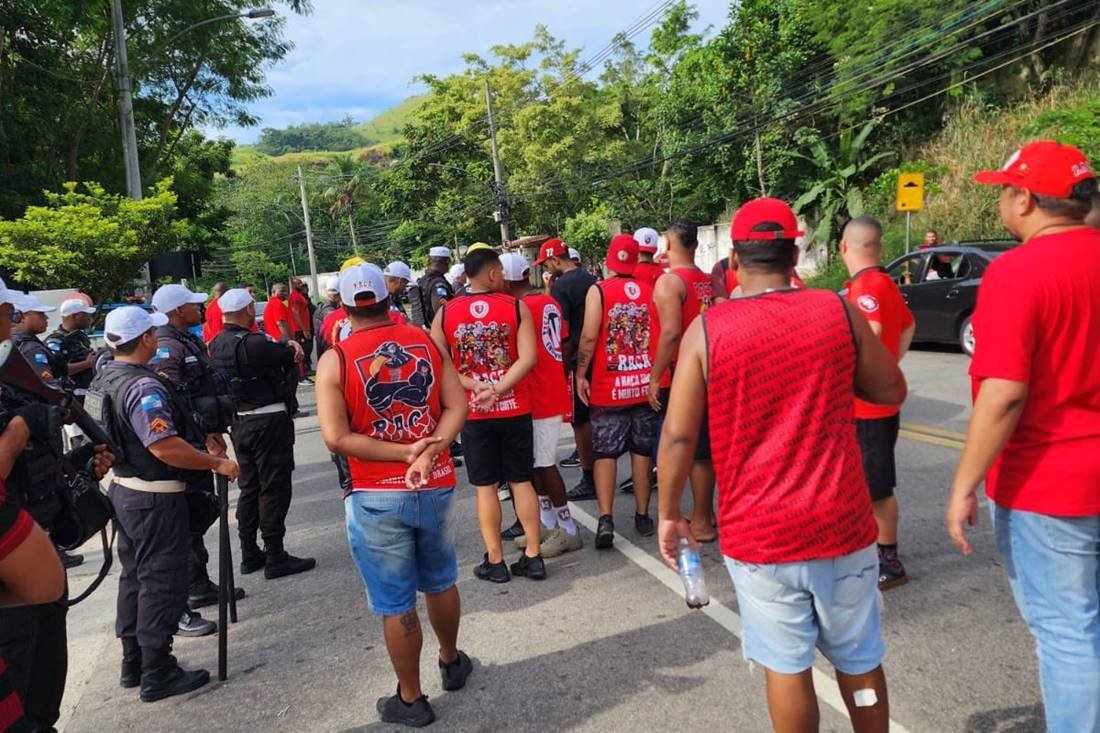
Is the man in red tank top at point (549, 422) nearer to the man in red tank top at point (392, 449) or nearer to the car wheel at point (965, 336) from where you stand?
the man in red tank top at point (392, 449)

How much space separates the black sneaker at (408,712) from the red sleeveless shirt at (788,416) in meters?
A: 1.75

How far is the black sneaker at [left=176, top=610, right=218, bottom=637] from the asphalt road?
59 millimetres

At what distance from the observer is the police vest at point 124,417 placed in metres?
3.76

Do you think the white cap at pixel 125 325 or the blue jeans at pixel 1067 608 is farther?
the white cap at pixel 125 325

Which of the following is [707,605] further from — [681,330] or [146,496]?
[146,496]

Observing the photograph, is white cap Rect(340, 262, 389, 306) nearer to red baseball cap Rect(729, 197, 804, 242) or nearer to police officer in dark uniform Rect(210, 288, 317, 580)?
red baseball cap Rect(729, 197, 804, 242)

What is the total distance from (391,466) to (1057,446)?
231 cm

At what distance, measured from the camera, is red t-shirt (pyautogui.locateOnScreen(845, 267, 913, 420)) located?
12.6 ft

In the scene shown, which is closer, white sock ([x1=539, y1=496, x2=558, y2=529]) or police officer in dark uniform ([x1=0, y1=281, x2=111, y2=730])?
police officer in dark uniform ([x1=0, y1=281, x2=111, y2=730])

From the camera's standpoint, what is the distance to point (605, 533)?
498 cm

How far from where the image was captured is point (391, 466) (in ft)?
10.2

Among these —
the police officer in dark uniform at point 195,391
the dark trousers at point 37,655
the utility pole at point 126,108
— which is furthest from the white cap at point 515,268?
the utility pole at point 126,108

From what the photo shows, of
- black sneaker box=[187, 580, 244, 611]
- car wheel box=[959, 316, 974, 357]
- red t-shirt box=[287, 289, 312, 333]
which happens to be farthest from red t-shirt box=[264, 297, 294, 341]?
car wheel box=[959, 316, 974, 357]

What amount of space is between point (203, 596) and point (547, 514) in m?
2.28
